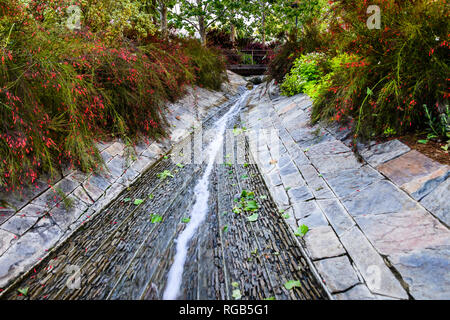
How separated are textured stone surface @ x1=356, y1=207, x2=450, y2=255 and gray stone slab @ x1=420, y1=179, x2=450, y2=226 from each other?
0.06 meters

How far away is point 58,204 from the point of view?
3076mm

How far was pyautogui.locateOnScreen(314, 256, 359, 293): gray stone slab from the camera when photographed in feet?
6.48

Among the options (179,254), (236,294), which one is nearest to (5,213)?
(179,254)

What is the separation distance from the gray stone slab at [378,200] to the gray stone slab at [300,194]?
1.46 ft

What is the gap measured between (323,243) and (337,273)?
0.37 m

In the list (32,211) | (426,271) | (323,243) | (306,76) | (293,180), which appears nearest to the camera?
(426,271)

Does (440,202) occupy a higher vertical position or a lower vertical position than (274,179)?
higher

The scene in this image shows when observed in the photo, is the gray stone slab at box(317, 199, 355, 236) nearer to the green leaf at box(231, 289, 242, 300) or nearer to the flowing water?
the flowing water

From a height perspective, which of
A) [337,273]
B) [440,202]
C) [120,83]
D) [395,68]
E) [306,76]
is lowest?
[337,273]

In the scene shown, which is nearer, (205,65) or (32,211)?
(32,211)

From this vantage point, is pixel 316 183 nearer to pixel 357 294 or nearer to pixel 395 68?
pixel 357 294

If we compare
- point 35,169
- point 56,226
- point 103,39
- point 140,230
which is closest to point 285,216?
point 140,230

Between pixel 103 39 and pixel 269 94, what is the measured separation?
507 centimetres

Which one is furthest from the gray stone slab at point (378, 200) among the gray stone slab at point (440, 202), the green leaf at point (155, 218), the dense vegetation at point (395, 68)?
the green leaf at point (155, 218)
